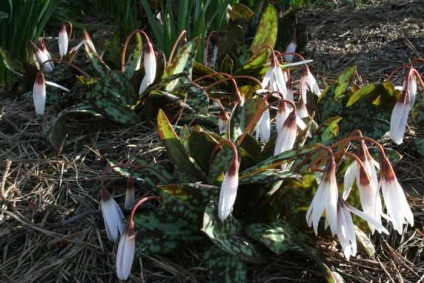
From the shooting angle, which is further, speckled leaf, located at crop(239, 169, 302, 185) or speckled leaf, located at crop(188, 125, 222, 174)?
speckled leaf, located at crop(188, 125, 222, 174)

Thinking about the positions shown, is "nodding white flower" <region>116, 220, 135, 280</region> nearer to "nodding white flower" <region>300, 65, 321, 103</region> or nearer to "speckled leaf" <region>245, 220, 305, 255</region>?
"speckled leaf" <region>245, 220, 305, 255</region>

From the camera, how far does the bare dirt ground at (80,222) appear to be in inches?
78.1

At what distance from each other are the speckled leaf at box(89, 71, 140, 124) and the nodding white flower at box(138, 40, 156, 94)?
0.32 feet

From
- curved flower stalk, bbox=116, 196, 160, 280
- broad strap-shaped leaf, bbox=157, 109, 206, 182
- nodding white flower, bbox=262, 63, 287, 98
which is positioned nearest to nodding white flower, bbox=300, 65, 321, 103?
nodding white flower, bbox=262, 63, 287, 98

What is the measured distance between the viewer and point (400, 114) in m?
1.99

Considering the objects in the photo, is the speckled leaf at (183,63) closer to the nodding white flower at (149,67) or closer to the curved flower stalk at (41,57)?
the nodding white flower at (149,67)

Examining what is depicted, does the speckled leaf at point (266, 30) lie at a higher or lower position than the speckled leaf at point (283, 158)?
lower

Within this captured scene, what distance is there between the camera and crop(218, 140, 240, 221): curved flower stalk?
1.69 meters

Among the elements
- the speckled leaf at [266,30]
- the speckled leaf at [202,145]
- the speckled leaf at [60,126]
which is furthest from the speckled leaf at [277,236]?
the speckled leaf at [266,30]

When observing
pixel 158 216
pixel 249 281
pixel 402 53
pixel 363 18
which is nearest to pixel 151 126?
pixel 158 216

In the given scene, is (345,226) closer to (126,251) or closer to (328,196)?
(328,196)

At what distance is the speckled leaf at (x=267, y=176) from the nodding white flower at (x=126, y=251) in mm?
356

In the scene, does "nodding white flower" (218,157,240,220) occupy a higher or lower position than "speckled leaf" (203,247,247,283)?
higher

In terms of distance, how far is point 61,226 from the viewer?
2.18 metres
